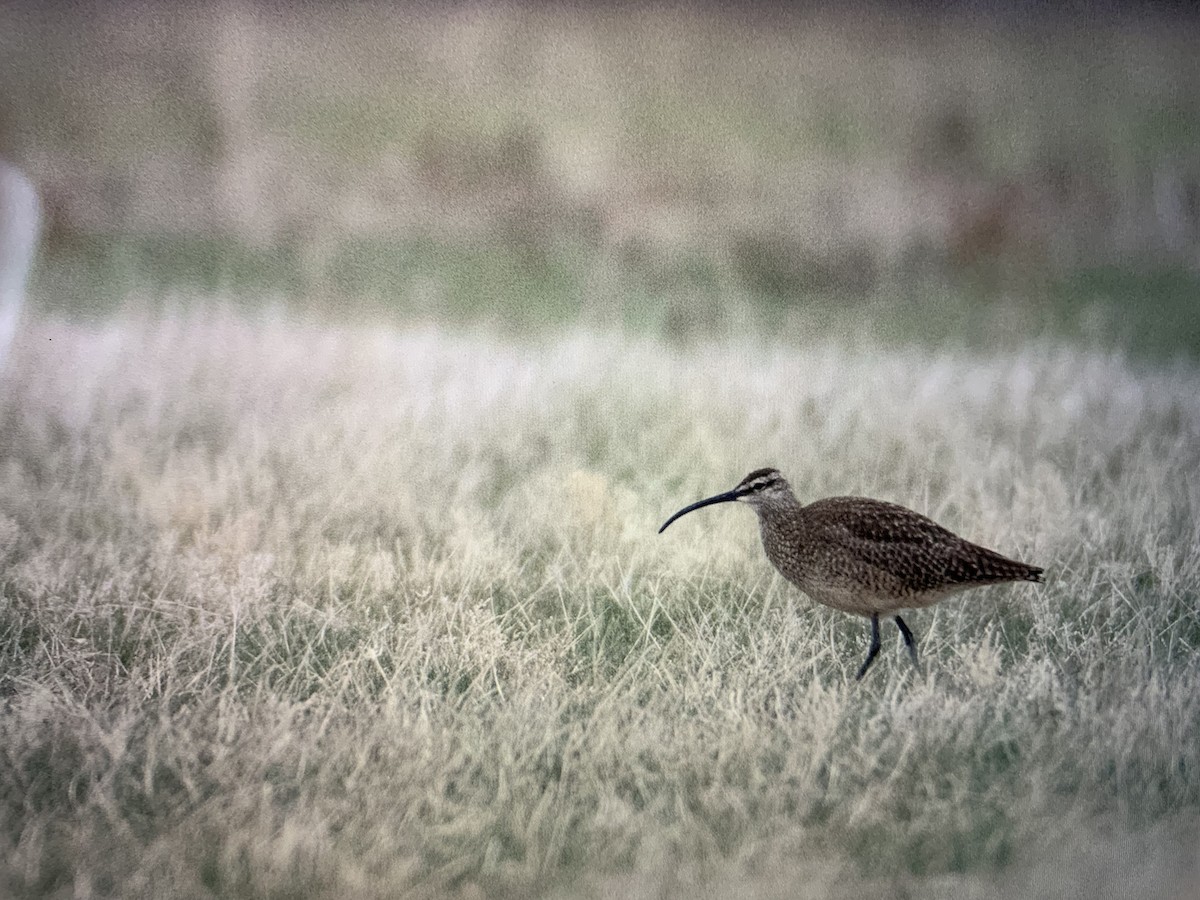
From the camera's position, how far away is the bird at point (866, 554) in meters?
2.24

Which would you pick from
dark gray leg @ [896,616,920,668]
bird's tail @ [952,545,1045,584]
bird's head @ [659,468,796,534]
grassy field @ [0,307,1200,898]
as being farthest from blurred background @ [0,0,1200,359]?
dark gray leg @ [896,616,920,668]

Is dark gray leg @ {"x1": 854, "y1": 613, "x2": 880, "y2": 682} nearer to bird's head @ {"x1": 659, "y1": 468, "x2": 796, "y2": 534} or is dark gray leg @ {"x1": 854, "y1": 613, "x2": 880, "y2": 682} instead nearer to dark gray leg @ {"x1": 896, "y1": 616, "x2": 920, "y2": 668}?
dark gray leg @ {"x1": 896, "y1": 616, "x2": 920, "y2": 668}

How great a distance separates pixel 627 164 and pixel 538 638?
108 cm

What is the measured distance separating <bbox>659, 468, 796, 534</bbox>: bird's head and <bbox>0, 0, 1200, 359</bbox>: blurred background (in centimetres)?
33

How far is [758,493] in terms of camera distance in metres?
2.33

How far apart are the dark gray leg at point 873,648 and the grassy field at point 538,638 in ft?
0.12

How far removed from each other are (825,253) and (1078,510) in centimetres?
84

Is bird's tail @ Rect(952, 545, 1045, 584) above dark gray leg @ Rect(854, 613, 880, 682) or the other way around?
above

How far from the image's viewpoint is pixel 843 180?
7.95 feet

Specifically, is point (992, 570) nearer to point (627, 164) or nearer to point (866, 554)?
point (866, 554)

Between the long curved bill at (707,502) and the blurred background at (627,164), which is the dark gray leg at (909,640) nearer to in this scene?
the long curved bill at (707,502)

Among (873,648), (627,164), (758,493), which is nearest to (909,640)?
(873,648)

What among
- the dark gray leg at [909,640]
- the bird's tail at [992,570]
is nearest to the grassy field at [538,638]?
the dark gray leg at [909,640]

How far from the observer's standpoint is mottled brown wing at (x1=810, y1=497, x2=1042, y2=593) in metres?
2.24
